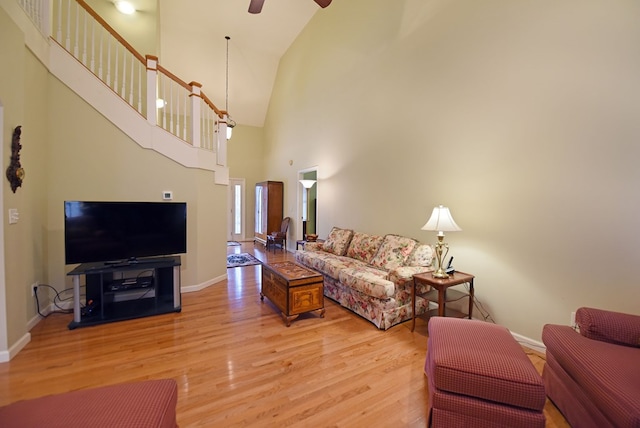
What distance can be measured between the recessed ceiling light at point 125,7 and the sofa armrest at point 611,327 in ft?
22.5

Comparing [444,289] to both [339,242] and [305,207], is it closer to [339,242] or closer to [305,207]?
[339,242]

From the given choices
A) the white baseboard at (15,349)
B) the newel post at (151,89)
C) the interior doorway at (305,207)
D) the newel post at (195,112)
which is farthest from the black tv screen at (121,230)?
the interior doorway at (305,207)

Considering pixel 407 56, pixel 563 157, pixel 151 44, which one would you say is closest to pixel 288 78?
pixel 151 44

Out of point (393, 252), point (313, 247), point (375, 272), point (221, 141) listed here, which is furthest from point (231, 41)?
point (375, 272)

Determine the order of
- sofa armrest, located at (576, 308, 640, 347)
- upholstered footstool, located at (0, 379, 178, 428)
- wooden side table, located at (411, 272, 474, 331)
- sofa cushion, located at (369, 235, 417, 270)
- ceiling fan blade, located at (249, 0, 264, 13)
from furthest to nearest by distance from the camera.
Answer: sofa cushion, located at (369, 235, 417, 270)
ceiling fan blade, located at (249, 0, 264, 13)
wooden side table, located at (411, 272, 474, 331)
sofa armrest, located at (576, 308, 640, 347)
upholstered footstool, located at (0, 379, 178, 428)

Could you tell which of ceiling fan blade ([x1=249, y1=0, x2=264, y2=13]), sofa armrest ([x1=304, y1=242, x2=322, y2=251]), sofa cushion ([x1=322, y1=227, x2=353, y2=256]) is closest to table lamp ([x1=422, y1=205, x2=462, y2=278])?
sofa cushion ([x1=322, y1=227, x2=353, y2=256])

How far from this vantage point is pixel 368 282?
2.99 m

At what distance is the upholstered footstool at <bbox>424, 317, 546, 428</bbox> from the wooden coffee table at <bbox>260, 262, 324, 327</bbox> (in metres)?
1.61

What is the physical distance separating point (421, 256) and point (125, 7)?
236 inches

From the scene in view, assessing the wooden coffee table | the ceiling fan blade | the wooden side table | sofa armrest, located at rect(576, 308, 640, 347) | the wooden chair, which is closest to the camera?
sofa armrest, located at rect(576, 308, 640, 347)

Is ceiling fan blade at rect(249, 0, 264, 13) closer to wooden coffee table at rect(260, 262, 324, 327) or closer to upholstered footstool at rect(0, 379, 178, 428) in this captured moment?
wooden coffee table at rect(260, 262, 324, 327)

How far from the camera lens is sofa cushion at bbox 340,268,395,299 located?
285cm

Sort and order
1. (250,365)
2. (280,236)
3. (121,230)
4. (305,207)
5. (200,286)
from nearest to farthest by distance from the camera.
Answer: (250,365) → (121,230) → (200,286) → (305,207) → (280,236)

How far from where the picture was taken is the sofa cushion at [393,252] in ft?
11.2
